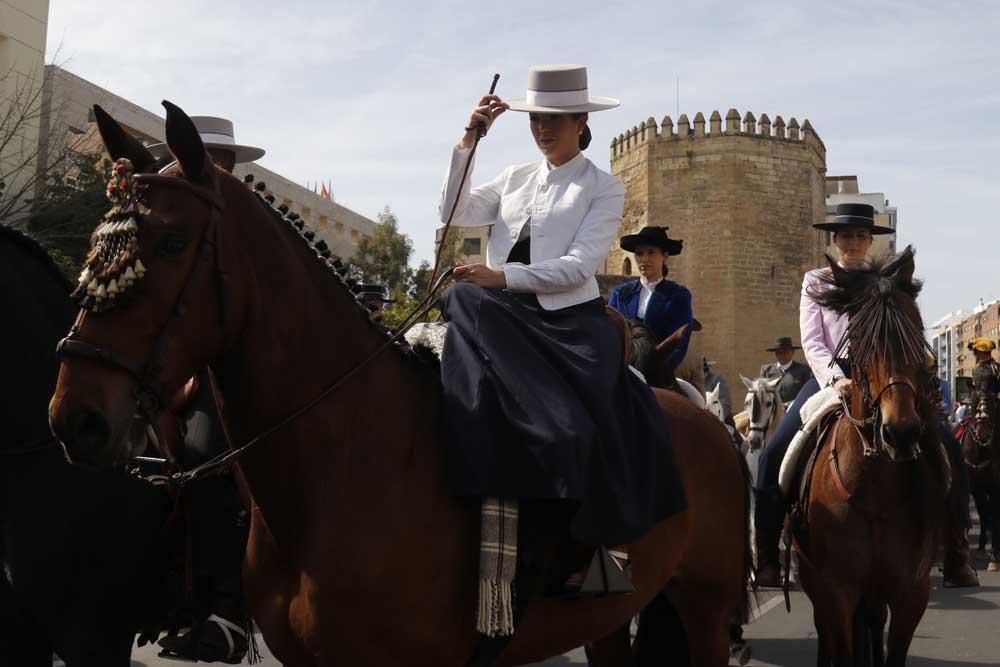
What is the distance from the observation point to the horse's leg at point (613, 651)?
18.0 feet

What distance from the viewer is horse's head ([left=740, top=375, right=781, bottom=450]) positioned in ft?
47.3

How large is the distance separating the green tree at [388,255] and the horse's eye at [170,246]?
43.1 meters

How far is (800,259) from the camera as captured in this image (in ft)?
192

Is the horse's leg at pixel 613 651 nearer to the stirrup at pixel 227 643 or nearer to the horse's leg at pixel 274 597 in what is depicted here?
the stirrup at pixel 227 643

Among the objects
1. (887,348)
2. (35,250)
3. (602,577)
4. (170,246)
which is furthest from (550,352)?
(887,348)

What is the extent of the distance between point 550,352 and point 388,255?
1707 inches

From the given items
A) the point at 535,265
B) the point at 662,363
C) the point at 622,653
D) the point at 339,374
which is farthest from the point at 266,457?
the point at 662,363

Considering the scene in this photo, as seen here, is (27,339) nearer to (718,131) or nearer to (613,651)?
(613,651)

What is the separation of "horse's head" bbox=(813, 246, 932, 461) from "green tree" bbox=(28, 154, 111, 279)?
41.7 feet

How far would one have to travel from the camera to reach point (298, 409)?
360 cm

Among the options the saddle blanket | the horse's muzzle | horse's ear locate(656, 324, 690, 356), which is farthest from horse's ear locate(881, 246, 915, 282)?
the horse's muzzle

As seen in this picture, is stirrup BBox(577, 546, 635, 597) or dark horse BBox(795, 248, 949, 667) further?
dark horse BBox(795, 248, 949, 667)

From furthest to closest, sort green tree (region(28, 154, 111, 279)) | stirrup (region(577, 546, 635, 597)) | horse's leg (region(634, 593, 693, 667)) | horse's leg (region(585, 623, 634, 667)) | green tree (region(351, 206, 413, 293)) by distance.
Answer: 1. green tree (region(351, 206, 413, 293))
2. green tree (region(28, 154, 111, 279))
3. horse's leg (region(585, 623, 634, 667))
4. horse's leg (region(634, 593, 693, 667))
5. stirrup (region(577, 546, 635, 597))

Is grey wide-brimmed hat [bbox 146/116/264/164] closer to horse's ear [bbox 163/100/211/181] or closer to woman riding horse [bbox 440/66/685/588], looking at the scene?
woman riding horse [bbox 440/66/685/588]
